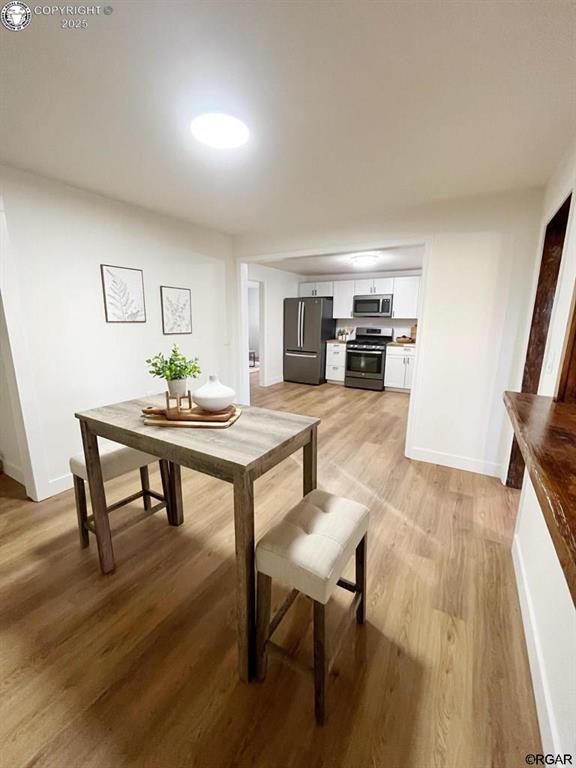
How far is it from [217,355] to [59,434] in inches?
74.5

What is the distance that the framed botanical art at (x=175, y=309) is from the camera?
3232 millimetres

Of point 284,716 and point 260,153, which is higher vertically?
point 260,153

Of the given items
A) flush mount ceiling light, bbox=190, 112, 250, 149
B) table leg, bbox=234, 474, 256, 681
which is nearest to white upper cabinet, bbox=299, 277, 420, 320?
flush mount ceiling light, bbox=190, 112, 250, 149

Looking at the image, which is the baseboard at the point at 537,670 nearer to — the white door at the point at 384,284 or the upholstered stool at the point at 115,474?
the upholstered stool at the point at 115,474

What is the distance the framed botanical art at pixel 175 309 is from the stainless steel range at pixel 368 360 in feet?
11.7

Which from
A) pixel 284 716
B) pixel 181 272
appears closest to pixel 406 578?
pixel 284 716

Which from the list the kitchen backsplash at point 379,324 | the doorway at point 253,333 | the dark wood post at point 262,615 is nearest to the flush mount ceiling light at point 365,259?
the kitchen backsplash at point 379,324

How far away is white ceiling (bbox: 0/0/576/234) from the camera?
106 cm

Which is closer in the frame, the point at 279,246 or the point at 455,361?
the point at 455,361

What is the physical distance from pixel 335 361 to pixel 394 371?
3.89 feet

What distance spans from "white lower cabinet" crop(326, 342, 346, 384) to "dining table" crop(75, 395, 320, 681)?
194 inches

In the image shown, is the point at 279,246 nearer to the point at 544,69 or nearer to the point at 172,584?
the point at 544,69

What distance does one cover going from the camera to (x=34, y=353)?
7.61ft

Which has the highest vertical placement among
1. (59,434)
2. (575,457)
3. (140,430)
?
(575,457)
